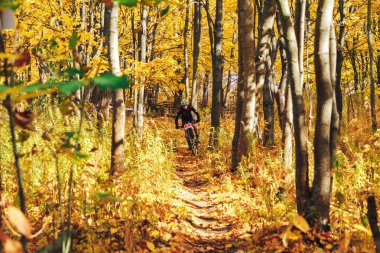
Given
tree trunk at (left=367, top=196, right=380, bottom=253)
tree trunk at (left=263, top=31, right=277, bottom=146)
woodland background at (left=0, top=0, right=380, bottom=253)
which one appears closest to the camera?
woodland background at (left=0, top=0, right=380, bottom=253)

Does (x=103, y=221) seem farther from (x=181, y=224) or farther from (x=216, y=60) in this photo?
(x=216, y=60)

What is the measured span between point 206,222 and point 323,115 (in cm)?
237

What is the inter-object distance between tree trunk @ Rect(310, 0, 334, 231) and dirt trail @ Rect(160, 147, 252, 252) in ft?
3.01

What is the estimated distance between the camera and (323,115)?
337 centimetres

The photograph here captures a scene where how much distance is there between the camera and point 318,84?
336 centimetres

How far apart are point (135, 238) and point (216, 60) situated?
23.6 ft

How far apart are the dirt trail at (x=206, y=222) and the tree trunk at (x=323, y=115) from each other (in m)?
0.92

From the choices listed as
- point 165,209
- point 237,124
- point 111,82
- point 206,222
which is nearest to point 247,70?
point 237,124

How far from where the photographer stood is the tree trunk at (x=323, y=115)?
3.31 meters

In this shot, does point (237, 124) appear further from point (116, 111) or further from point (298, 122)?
point (298, 122)

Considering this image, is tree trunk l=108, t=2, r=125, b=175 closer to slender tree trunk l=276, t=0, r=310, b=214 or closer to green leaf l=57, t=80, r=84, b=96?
slender tree trunk l=276, t=0, r=310, b=214

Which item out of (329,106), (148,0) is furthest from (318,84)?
(148,0)

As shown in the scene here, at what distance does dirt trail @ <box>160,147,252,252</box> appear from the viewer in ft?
13.0

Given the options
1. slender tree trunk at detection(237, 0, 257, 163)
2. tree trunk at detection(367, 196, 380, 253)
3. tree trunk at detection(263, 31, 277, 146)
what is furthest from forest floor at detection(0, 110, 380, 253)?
tree trunk at detection(263, 31, 277, 146)
